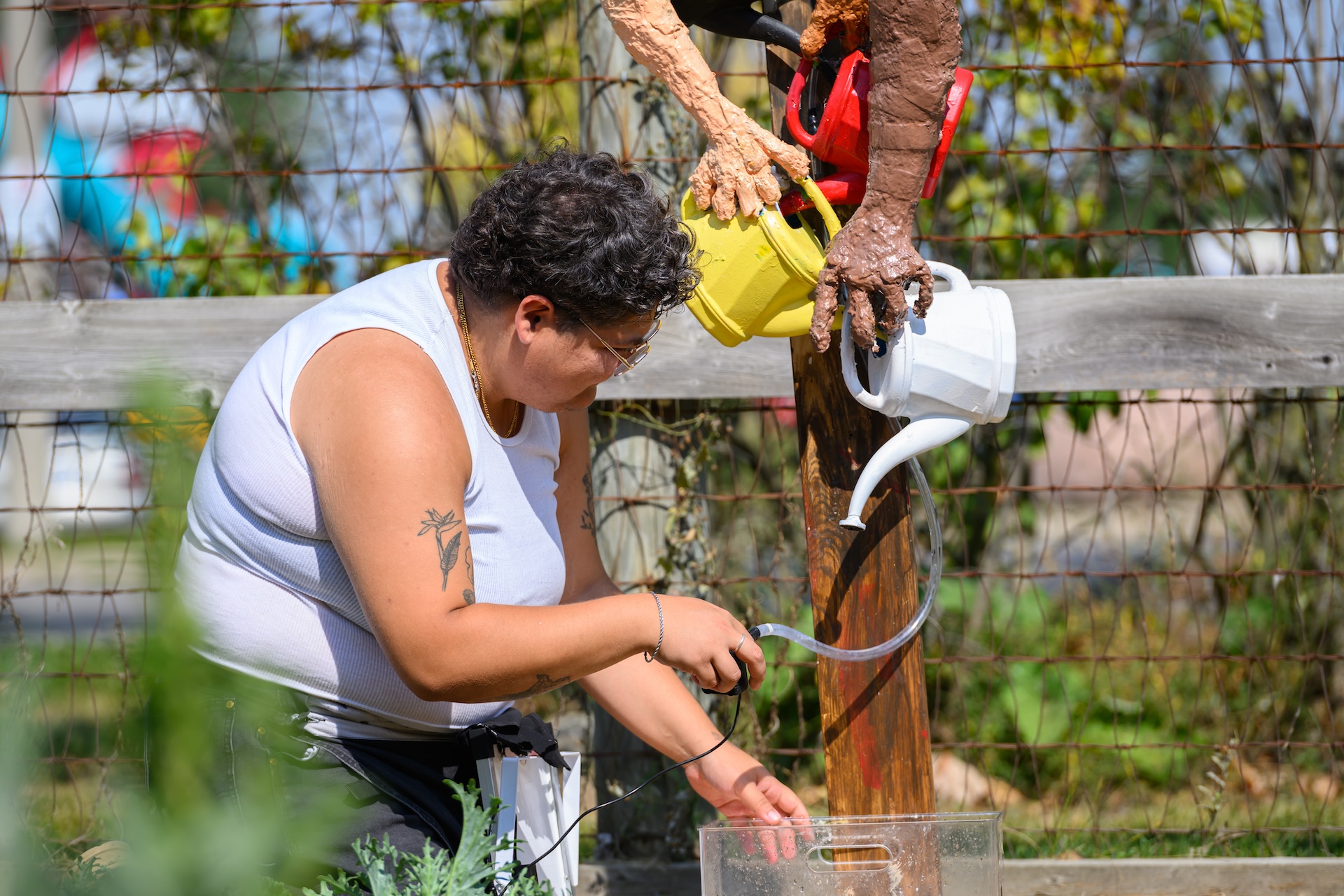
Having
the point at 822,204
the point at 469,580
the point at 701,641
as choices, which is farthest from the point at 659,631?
the point at 822,204

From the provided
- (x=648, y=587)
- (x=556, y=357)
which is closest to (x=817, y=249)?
(x=556, y=357)

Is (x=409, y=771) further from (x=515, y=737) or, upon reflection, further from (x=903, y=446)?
(x=903, y=446)

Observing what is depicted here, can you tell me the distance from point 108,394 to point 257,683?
1.64m

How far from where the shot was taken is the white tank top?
127 centimetres

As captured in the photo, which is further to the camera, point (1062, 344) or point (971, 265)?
point (971, 265)

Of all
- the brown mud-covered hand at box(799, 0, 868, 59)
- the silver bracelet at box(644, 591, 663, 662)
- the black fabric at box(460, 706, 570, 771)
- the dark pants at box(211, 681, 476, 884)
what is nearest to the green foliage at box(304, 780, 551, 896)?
the dark pants at box(211, 681, 476, 884)

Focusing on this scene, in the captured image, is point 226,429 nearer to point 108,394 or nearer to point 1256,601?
point 108,394

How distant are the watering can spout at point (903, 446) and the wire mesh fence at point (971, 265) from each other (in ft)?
2.47

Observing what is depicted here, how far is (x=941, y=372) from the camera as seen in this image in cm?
139

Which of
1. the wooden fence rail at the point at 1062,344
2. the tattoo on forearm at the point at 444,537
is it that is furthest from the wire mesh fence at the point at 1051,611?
the tattoo on forearm at the point at 444,537

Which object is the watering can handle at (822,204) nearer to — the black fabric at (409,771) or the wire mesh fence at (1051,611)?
the wire mesh fence at (1051,611)

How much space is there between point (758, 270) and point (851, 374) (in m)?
0.20

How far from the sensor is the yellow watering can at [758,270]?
55.7 inches

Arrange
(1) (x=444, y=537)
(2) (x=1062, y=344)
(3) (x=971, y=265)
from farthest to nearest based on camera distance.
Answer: (3) (x=971, y=265)
(2) (x=1062, y=344)
(1) (x=444, y=537)
